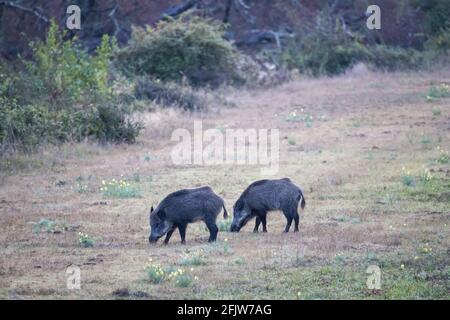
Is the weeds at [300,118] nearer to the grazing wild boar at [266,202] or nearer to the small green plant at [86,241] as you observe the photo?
the grazing wild boar at [266,202]

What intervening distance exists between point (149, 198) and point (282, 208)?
11.5 ft

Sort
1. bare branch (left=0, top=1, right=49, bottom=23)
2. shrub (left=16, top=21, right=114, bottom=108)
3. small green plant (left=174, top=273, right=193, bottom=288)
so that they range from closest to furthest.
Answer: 1. small green plant (left=174, top=273, right=193, bottom=288)
2. shrub (left=16, top=21, right=114, bottom=108)
3. bare branch (left=0, top=1, right=49, bottom=23)

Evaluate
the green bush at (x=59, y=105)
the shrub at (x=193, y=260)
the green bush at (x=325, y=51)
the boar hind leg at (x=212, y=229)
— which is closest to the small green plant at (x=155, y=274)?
the shrub at (x=193, y=260)

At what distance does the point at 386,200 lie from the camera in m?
14.1

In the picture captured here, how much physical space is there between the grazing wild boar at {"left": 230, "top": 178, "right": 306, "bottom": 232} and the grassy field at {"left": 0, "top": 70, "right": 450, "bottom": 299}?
0.26m

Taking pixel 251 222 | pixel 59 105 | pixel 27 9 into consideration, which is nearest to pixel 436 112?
pixel 59 105

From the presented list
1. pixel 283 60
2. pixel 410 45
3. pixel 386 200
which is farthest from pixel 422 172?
pixel 410 45

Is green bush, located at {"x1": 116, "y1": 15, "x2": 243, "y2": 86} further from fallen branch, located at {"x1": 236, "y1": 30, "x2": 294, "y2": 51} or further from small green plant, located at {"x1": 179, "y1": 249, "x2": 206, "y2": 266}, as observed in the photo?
small green plant, located at {"x1": 179, "y1": 249, "x2": 206, "y2": 266}

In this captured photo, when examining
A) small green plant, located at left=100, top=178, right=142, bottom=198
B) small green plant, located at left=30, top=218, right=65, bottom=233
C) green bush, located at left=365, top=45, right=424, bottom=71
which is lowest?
small green plant, located at left=30, top=218, right=65, bottom=233

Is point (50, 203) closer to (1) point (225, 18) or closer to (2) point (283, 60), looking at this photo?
(2) point (283, 60)

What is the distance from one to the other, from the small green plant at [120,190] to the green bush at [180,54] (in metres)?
14.7

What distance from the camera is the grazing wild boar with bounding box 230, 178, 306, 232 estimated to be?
40.0ft

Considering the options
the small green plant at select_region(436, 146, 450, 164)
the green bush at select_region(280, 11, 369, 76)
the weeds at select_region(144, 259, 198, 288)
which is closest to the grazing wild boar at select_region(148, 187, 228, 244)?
the weeds at select_region(144, 259, 198, 288)

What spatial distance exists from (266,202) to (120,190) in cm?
393
